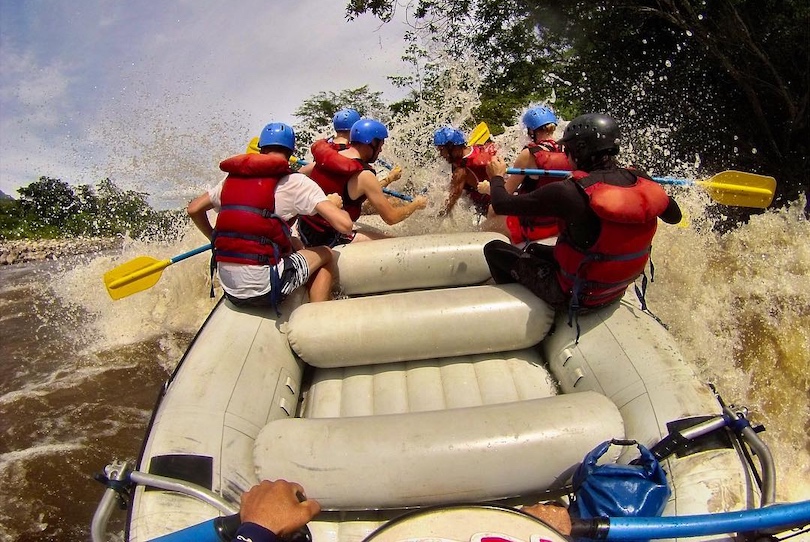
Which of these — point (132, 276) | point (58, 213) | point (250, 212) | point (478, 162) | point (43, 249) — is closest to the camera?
point (250, 212)

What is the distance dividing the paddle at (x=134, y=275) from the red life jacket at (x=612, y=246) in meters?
2.26

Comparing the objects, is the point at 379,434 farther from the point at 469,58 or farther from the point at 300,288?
the point at 469,58

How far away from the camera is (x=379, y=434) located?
2012 millimetres

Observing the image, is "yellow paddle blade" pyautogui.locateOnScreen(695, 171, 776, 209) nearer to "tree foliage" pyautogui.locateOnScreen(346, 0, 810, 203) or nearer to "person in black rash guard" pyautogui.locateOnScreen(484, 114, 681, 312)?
"person in black rash guard" pyautogui.locateOnScreen(484, 114, 681, 312)

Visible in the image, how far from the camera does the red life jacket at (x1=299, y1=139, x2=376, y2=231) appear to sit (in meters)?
3.43

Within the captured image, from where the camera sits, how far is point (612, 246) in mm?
2371

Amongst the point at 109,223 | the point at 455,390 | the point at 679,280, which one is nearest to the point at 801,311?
the point at 679,280

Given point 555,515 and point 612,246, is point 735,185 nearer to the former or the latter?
point 612,246

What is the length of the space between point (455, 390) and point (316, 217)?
165 centimetres

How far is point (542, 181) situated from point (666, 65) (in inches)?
329

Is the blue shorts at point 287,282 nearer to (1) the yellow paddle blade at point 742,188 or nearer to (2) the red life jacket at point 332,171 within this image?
(2) the red life jacket at point 332,171

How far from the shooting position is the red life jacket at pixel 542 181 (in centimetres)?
345

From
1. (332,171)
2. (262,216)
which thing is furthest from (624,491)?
(332,171)

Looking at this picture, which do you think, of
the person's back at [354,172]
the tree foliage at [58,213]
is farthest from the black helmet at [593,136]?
the tree foliage at [58,213]
